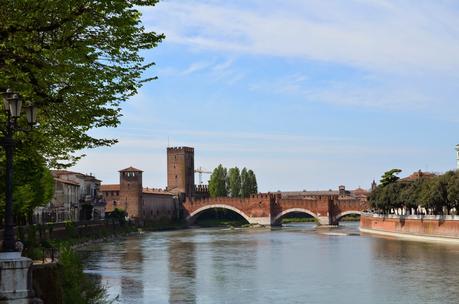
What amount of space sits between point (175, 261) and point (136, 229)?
2043 inches

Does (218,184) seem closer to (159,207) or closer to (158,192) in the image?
(158,192)

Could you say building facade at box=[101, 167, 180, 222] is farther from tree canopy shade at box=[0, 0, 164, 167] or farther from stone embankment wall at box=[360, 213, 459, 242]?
tree canopy shade at box=[0, 0, 164, 167]

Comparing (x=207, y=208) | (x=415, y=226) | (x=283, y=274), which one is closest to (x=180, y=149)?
(x=207, y=208)

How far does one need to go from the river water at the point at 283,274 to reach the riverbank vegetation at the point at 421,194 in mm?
6566

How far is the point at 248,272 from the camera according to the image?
33750mm

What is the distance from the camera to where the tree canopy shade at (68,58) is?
10852mm

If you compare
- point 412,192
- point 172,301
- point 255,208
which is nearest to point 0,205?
point 172,301

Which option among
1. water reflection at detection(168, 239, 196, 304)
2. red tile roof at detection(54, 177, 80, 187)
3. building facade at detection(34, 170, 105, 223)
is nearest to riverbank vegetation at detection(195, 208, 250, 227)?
building facade at detection(34, 170, 105, 223)

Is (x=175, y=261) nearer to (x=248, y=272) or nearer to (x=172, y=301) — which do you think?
(x=248, y=272)

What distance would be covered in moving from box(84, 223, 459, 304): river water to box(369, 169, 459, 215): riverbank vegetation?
657 cm

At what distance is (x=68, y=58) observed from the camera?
11.4m

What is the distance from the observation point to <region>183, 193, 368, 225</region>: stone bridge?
333 ft

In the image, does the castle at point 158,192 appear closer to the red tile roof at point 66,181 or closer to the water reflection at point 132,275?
the red tile roof at point 66,181

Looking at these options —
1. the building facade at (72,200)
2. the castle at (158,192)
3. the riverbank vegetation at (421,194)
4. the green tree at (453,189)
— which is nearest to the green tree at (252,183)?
the castle at (158,192)
